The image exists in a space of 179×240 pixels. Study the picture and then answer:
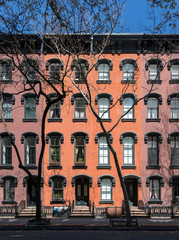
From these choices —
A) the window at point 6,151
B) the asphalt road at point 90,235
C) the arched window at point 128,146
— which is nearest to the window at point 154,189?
the arched window at point 128,146

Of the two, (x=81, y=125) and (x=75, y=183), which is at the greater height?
(x=81, y=125)

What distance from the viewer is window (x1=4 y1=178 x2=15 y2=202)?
25.0m

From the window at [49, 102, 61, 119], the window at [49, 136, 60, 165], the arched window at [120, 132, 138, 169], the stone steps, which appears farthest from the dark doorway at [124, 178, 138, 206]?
the window at [49, 102, 61, 119]

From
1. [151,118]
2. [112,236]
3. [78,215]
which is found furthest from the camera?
[151,118]

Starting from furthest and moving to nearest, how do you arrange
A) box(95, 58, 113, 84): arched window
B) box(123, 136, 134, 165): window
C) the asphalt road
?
box(95, 58, 113, 84): arched window, box(123, 136, 134, 165): window, the asphalt road

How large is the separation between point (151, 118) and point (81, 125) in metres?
6.22

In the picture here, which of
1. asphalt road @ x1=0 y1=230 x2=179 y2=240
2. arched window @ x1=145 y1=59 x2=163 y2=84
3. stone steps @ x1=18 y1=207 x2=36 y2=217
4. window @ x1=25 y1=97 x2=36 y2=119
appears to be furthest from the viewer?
arched window @ x1=145 y1=59 x2=163 y2=84

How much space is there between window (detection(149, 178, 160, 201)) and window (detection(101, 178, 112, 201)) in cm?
356

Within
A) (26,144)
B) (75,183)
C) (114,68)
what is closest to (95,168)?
(75,183)

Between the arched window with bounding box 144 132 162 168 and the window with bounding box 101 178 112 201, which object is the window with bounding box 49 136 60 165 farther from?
the arched window with bounding box 144 132 162 168

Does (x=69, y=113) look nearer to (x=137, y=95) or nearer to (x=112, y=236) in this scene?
(x=137, y=95)

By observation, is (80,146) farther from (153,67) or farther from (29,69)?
(153,67)

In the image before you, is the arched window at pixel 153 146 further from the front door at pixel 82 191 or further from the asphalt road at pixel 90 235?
the asphalt road at pixel 90 235

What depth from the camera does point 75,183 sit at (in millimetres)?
25484
